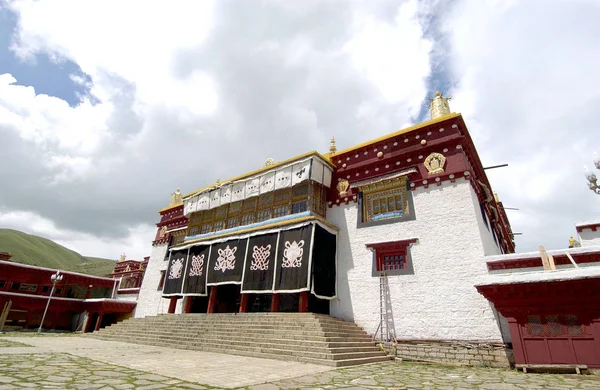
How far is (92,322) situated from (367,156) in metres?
20.4

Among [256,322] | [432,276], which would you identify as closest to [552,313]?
[432,276]

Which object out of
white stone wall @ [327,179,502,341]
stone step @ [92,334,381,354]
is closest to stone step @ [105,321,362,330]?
stone step @ [92,334,381,354]

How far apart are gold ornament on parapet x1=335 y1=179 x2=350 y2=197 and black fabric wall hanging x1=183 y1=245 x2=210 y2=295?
6663 mm

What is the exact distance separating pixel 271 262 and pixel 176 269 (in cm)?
628

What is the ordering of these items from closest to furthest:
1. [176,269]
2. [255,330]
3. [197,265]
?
[255,330]
[197,265]
[176,269]

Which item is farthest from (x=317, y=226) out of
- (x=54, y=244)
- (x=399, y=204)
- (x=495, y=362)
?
(x=54, y=244)

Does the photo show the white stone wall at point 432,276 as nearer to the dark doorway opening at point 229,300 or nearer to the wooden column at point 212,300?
the wooden column at point 212,300

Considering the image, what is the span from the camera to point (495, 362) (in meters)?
7.79

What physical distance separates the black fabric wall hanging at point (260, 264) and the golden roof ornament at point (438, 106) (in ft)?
25.9

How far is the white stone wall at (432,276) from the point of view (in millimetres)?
9116

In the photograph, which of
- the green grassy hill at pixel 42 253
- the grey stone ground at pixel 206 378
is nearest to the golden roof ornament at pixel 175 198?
the grey stone ground at pixel 206 378

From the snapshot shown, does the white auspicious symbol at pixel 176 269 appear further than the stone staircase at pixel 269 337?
Yes

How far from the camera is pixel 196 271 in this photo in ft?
48.1

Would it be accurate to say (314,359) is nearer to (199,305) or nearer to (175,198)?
(199,305)
